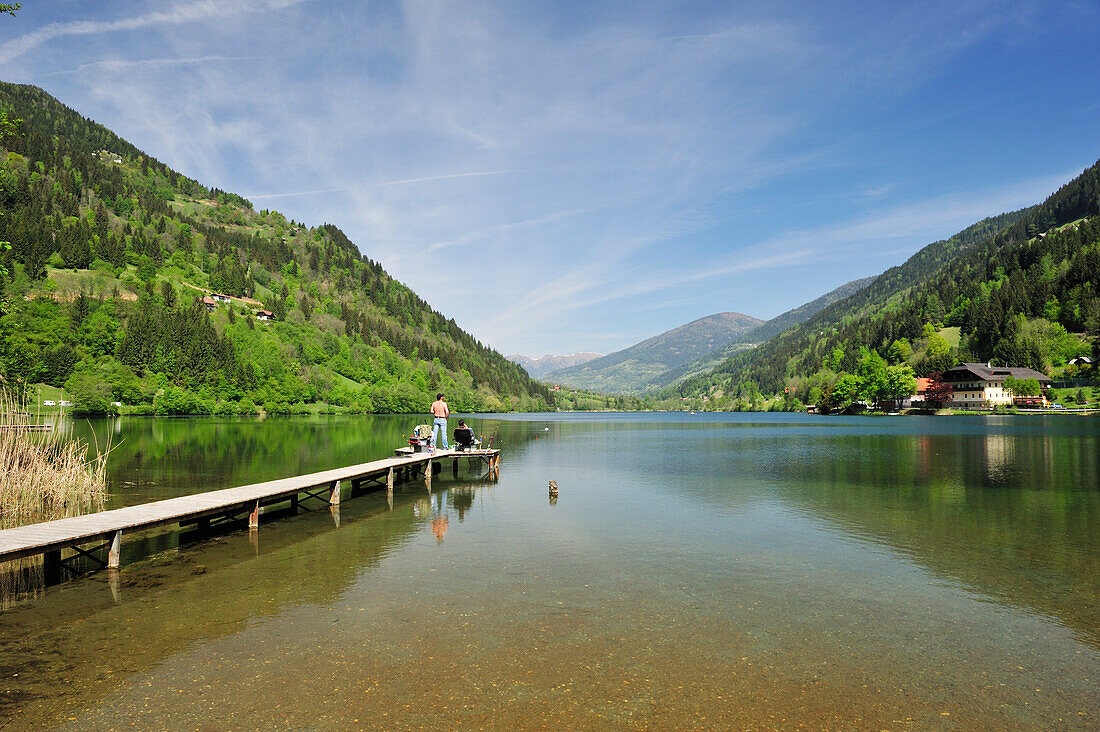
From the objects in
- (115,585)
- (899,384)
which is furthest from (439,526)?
(899,384)

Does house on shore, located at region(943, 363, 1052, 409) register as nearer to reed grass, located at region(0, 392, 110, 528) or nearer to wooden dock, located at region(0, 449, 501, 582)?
wooden dock, located at region(0, 449, 501, 582)

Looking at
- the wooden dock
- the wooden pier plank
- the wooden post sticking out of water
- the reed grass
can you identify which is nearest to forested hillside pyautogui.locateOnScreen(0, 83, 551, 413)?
the reed grass

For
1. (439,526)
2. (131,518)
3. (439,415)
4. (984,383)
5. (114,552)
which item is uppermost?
(984,383)

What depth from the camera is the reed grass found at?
20.3 metres

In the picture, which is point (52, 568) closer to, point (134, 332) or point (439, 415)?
point (439, 415)

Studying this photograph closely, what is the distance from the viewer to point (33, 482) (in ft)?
69.2

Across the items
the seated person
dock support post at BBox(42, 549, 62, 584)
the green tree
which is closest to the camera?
dock support post at BBox(42, 549, 62, 584)

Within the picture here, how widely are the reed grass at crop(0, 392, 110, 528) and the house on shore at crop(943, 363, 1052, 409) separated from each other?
166817 mm

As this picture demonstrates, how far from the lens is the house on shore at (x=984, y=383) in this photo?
143 meters

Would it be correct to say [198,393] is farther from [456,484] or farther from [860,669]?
[860,669]

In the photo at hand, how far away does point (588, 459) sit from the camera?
160ft

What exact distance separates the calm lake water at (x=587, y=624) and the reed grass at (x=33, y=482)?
2005mm

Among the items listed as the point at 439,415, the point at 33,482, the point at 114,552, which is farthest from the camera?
the point at 439,415

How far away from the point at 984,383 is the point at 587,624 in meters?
172
